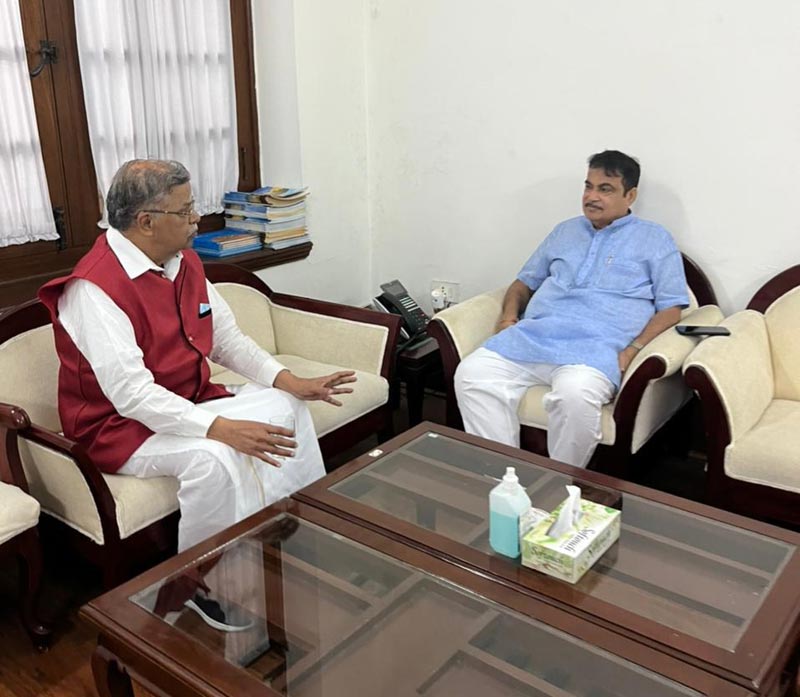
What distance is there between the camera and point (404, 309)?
3.16 meters

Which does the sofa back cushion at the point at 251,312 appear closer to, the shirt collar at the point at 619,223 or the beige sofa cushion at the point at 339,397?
the beige sofa cushion at the point at 339,397

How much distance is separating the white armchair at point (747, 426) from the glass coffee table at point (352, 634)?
1005mm

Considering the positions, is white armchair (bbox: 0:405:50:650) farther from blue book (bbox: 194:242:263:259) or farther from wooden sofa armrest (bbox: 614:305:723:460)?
wooden sofa armrest (bbox: 614:305:723:460)

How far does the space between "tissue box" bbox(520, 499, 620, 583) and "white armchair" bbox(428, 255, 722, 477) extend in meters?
0.81

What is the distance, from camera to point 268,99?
3342mm

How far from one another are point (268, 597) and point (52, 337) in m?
1.13

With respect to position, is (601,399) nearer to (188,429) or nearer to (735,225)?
(735,225)

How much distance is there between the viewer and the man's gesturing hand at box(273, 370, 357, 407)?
2224 millimetres

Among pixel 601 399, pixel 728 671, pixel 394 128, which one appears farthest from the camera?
pixel 394 128

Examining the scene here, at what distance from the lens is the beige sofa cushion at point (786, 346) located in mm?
2520

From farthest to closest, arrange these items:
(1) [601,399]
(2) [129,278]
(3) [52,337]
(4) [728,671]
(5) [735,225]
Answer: (5) [735,225] → (1) [601,399] → (3) [52,337] → (2) [129,278] → (4) [728,671]

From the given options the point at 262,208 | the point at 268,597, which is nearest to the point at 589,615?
the point at 268,597

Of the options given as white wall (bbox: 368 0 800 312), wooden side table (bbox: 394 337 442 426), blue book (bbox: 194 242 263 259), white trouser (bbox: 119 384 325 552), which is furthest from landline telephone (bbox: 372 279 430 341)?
white trouser (bbox: 119 384 325 552)

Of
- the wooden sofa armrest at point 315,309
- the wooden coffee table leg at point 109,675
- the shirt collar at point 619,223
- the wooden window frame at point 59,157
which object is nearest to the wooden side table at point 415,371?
the wooden sofa armrest at point 315,309
